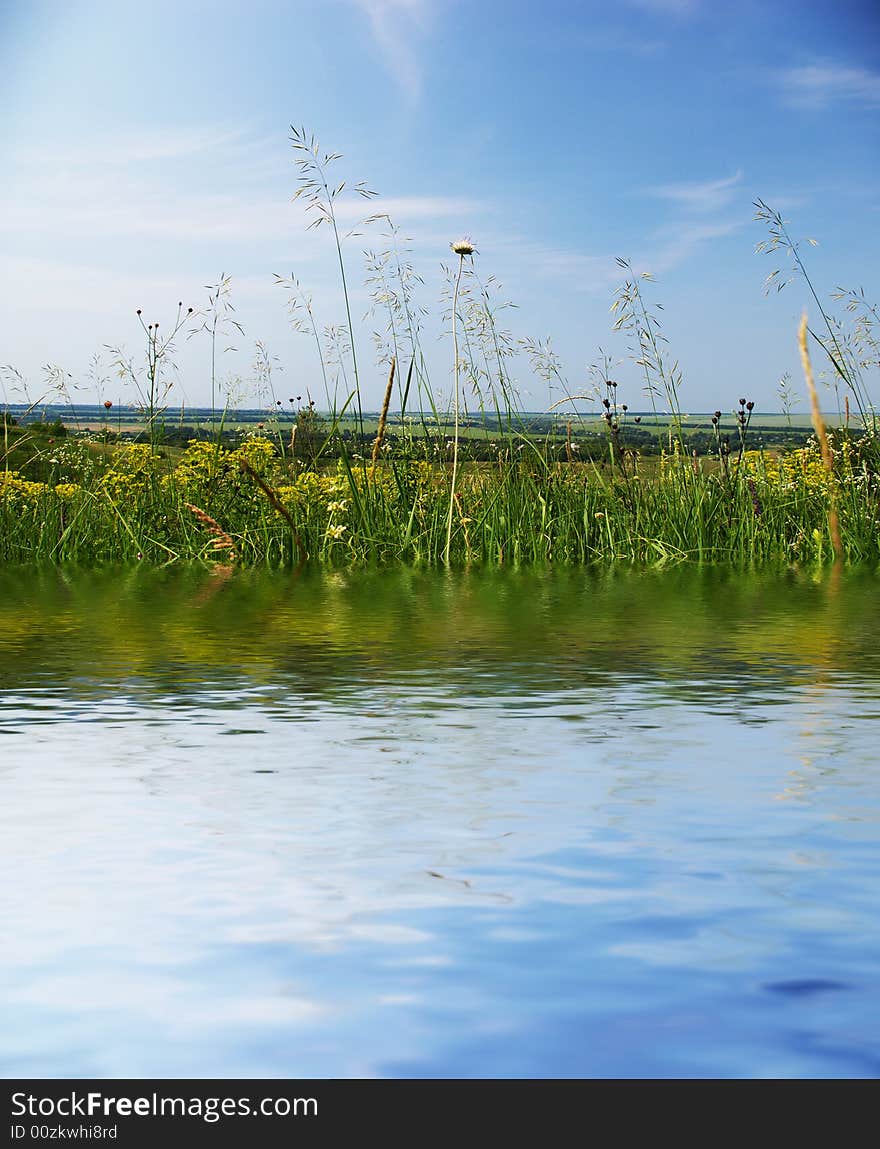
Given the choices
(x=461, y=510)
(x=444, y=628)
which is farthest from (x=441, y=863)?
(x=461, y=510)

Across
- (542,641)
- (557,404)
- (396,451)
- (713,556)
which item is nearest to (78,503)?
(396,451)

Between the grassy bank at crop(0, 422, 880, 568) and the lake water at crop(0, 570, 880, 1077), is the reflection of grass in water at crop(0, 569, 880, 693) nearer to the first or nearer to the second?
the lake water at crop(0, 570, 880, 1077)

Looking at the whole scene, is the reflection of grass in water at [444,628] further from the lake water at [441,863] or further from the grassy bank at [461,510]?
the grassy bank at [461,510]

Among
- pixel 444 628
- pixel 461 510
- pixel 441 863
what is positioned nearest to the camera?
pixel 441 863

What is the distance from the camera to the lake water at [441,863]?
1033 mm

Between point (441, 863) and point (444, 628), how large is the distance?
2.02 metres

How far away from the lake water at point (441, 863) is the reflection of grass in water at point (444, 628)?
0.03 meters

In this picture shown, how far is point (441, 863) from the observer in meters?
1.44

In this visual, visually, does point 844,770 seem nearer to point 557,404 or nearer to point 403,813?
point 403,813

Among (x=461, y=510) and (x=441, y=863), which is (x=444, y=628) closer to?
(x=441, y=863)

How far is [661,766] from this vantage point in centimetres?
189

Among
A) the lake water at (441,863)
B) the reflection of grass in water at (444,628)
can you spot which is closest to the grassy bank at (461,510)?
the reflection of grass in water at (444,628)

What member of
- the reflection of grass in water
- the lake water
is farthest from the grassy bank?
the lake water
